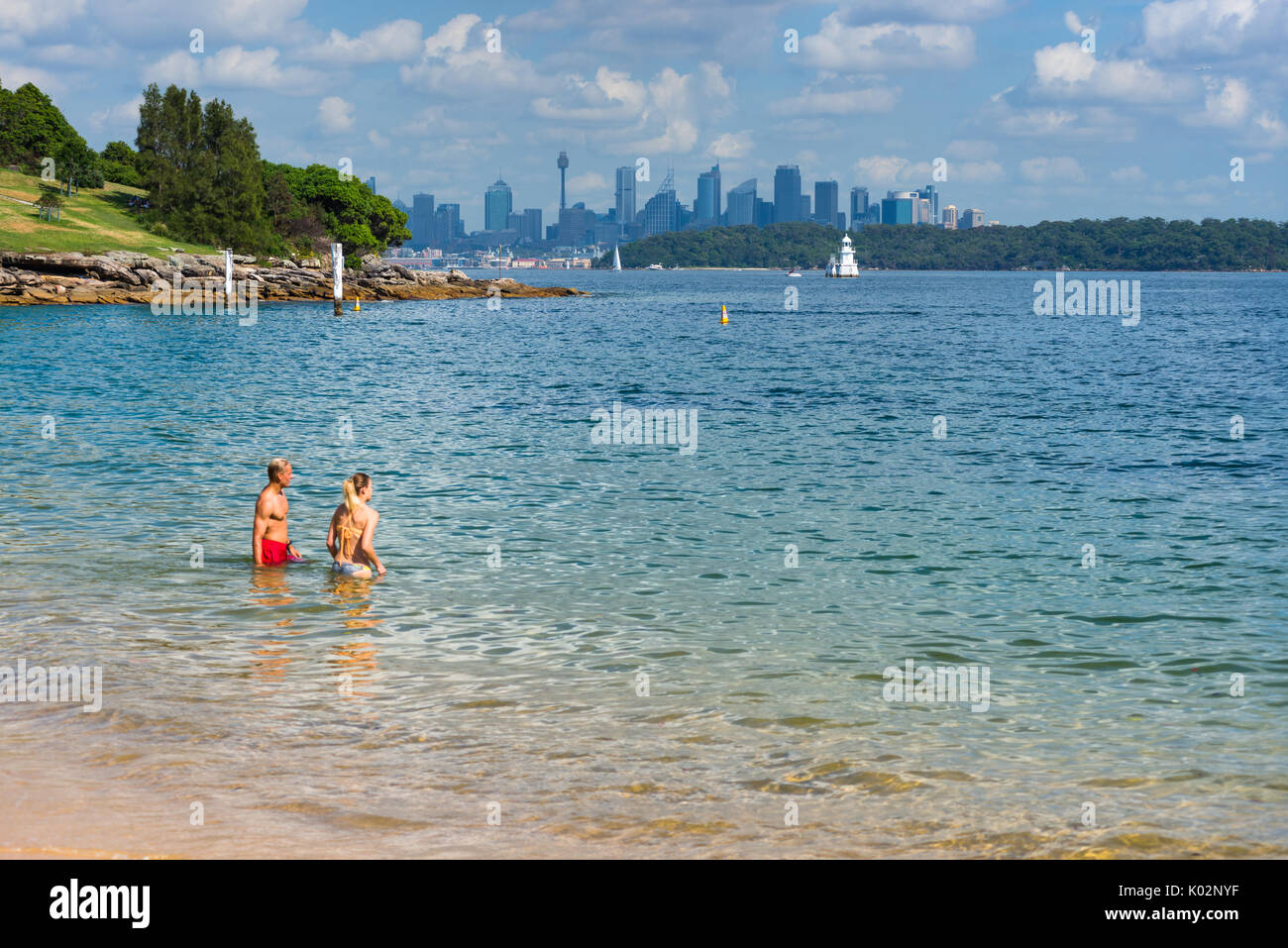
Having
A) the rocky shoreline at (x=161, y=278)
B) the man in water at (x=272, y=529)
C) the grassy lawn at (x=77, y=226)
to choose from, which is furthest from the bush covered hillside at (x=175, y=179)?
the man in water at (x=272, y=529)

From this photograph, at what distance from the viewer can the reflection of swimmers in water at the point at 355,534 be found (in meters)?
16.6

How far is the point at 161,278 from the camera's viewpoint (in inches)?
4688

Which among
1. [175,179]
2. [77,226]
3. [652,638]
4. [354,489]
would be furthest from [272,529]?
[175,179]

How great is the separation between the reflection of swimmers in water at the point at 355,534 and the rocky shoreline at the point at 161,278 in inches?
4064

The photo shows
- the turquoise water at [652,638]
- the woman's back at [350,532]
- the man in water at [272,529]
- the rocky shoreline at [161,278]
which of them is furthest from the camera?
the rocky shoreline at [161,278]

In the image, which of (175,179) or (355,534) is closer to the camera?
(355,534)

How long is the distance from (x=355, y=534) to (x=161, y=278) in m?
114

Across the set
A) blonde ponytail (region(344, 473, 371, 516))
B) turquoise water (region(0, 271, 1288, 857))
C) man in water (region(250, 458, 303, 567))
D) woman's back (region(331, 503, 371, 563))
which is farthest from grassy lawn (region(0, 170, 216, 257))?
blonde ponytail (region(344, 473, 371, 516))

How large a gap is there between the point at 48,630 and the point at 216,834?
7259 mm

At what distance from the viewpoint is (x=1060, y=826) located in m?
8.66

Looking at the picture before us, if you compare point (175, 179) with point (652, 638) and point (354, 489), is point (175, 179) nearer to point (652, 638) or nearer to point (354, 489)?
point (354, 489)

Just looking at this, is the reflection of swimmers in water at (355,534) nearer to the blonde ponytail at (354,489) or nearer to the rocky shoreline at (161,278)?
the blonde ponytail at (354,489)

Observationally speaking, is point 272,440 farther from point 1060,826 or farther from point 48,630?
point 1060,826
